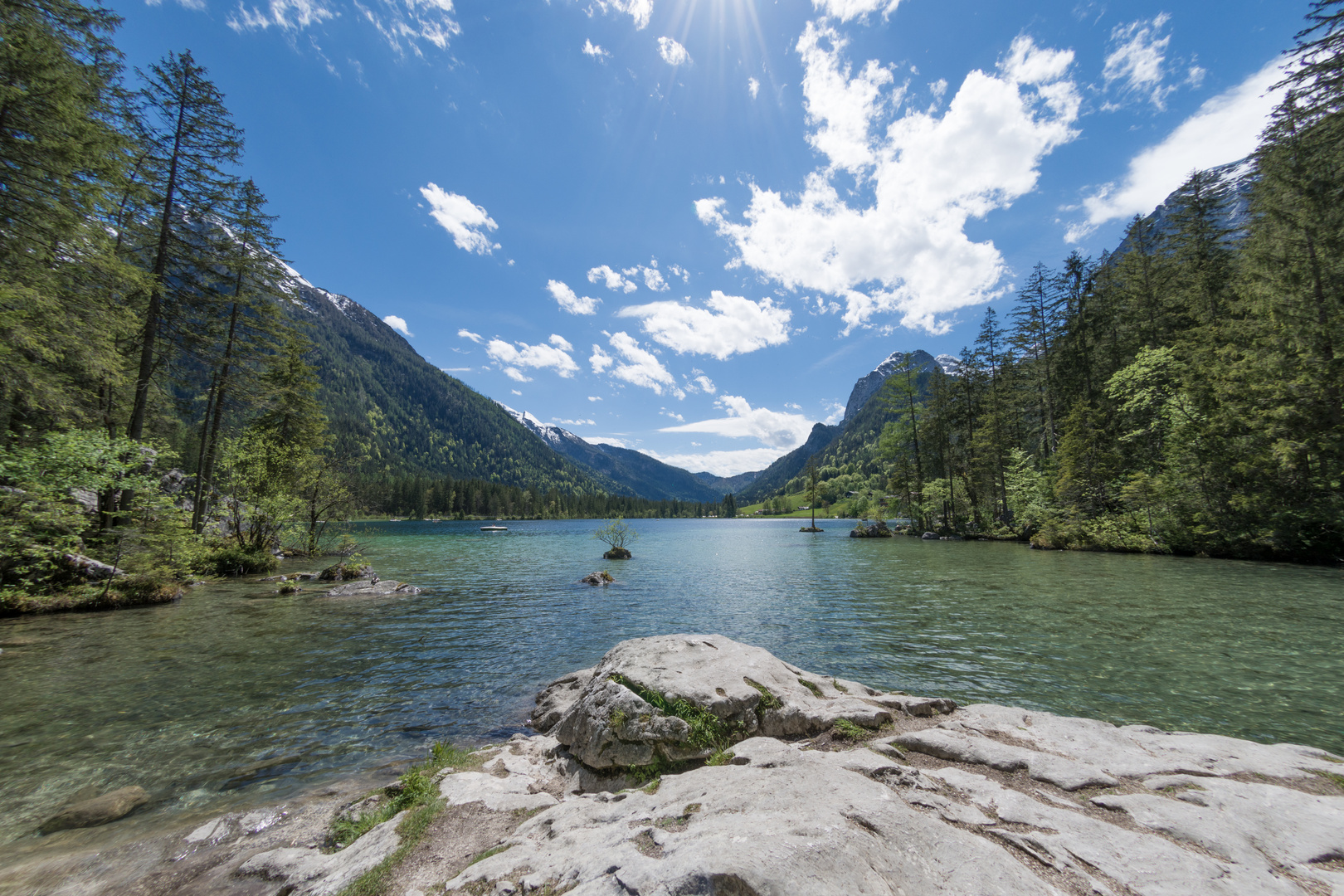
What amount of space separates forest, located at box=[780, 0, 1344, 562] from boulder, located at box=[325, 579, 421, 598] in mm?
47699

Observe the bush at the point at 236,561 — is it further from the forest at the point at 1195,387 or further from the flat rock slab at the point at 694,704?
the forest at the point at 1195,387

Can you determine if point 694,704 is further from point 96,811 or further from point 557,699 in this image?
point 96,811

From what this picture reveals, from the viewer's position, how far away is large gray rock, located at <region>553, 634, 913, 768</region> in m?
7.21

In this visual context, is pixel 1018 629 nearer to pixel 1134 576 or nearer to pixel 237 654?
pixel 1134 576

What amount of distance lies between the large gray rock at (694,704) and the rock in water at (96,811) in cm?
621

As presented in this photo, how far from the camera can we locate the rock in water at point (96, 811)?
6344mm

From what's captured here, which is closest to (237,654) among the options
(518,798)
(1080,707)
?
(518,798)

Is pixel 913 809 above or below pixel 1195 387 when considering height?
below

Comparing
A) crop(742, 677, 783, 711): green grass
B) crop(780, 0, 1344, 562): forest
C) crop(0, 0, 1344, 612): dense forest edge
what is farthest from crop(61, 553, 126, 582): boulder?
crop(780, 0, 1344, 562): forest

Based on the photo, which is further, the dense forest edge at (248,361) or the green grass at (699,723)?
the dense forest edge at (248,361)

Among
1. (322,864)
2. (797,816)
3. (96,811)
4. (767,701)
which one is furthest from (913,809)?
(96,811)

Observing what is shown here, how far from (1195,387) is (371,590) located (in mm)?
52235

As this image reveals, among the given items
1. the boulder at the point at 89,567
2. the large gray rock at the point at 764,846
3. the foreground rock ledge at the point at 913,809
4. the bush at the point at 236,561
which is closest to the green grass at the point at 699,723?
the foreground rock ledge at the point at 913,809

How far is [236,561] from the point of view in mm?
26672
